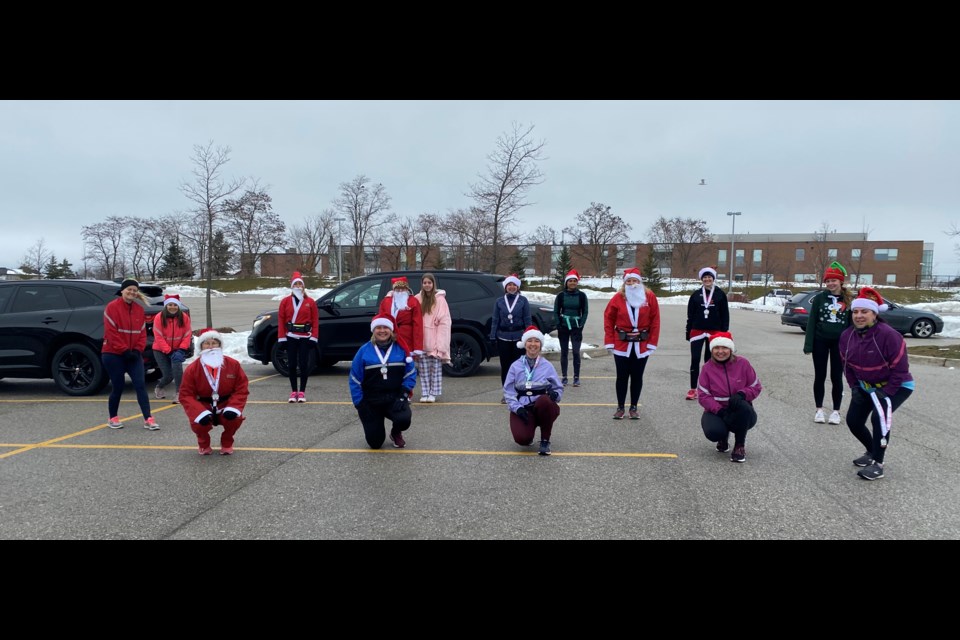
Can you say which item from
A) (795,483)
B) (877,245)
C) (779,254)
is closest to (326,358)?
(795,483)

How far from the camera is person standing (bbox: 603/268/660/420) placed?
21.7 feet

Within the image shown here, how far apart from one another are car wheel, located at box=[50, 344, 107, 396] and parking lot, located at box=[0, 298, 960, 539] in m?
0.91

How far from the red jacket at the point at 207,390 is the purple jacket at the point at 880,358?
551cm

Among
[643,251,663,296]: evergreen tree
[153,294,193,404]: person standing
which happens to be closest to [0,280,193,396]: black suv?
[153,294,193,404]: person standing

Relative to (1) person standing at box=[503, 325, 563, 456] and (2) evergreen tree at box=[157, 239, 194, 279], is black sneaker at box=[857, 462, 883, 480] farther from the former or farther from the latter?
(2) evergreen tree at box=[157, 239, 194, 279]

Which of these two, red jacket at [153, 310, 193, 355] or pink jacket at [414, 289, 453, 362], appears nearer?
pink jacket at [414, 289, 453, 362]

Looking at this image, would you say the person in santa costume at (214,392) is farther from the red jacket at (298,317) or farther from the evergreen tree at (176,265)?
the evergreen tree at (176,265)

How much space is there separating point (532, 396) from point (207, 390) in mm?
3147

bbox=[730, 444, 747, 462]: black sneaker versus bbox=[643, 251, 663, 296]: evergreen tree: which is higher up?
bbox=[643, 251, 663, 296]: evergreen tree

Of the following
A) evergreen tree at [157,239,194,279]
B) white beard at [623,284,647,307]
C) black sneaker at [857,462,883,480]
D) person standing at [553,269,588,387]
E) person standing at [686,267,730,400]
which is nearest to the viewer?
black sneaker at [857,462,883,480]

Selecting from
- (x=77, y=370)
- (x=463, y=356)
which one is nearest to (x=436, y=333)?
(x=463, y=356)

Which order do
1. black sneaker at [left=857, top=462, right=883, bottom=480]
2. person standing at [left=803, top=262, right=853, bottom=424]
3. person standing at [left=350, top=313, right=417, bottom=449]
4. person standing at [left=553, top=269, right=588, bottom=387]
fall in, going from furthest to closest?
person standing at [left=553, top=269, right=588, bottom=387] → person standing at [left=803, top=262, right=853, bottom=424] → person standing at [left=350, top=313, right=417, bottom=449] → black sneaker at [left=857, top=462, right=883, bottom=480]

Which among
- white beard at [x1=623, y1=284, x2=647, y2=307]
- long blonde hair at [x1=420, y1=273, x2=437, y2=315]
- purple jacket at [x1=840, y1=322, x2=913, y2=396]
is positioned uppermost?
white beard at [x1=623, y1=284, x2=647, y2=307]
